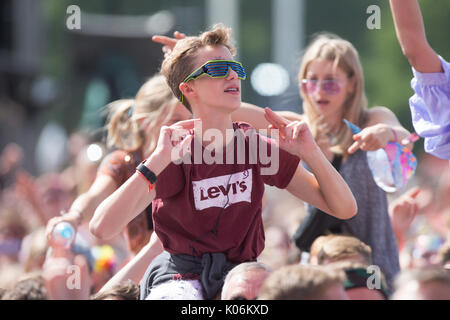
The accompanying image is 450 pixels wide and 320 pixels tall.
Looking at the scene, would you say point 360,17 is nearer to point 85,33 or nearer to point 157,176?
point 85,33

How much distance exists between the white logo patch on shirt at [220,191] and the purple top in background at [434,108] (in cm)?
75

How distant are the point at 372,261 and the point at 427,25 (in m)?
19.7

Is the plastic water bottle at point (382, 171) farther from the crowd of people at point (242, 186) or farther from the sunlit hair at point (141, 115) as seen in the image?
the sunlit hair at point (141, 115)

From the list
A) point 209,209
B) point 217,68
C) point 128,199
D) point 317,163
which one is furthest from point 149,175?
point 317,163

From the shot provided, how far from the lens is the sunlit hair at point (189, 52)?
3.12 meters

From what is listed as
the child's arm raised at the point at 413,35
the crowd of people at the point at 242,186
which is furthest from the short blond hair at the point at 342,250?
the child's arm raised at the point at 413,35

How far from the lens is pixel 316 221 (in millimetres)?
4035

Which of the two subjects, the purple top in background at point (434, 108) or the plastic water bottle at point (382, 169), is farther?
the plastic water bottle at point (382, 169)

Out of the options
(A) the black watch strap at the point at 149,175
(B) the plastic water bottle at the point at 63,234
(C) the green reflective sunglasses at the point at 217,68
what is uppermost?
(C) the green reflective sunglasses at the point at 217,68

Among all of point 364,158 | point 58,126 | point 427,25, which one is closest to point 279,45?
point 427,25

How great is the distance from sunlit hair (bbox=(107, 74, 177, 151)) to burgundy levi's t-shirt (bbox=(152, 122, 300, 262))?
1.03 metres

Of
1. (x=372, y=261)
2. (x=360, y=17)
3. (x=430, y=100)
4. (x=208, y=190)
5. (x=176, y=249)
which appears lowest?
(x=372, y=261)

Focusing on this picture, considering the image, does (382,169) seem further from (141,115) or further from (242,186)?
(141,115)

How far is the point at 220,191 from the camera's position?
3.05m
